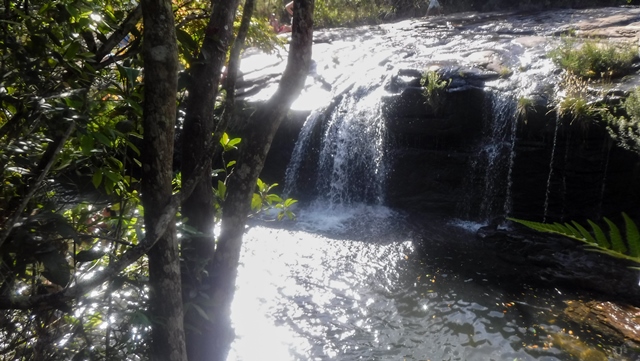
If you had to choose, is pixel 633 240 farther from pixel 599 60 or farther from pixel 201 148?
pixel 599 60

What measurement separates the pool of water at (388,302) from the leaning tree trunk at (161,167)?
2.80 m

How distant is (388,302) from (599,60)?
545 cm

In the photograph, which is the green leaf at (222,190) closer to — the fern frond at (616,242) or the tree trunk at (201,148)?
the tree trunk at (201,148)

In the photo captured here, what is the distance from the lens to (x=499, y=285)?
659 centimetres

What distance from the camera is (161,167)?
232cm

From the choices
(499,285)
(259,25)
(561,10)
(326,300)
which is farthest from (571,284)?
(561,10)

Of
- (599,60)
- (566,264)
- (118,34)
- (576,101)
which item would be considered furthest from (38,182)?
(599,60)

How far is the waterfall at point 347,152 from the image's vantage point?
31.7 ft

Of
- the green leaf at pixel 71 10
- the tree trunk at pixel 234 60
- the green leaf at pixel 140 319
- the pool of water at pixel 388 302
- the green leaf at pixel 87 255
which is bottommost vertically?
the pool of water at pixel 388 302

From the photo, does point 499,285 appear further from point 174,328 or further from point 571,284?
point 174,328

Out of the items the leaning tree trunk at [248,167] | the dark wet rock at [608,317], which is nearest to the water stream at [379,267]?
the dark wet rock at [608,317]

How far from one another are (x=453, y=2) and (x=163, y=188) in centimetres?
1664

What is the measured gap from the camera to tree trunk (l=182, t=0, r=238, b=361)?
292 centimetres

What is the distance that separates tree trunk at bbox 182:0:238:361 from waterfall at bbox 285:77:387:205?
668 centimetres
